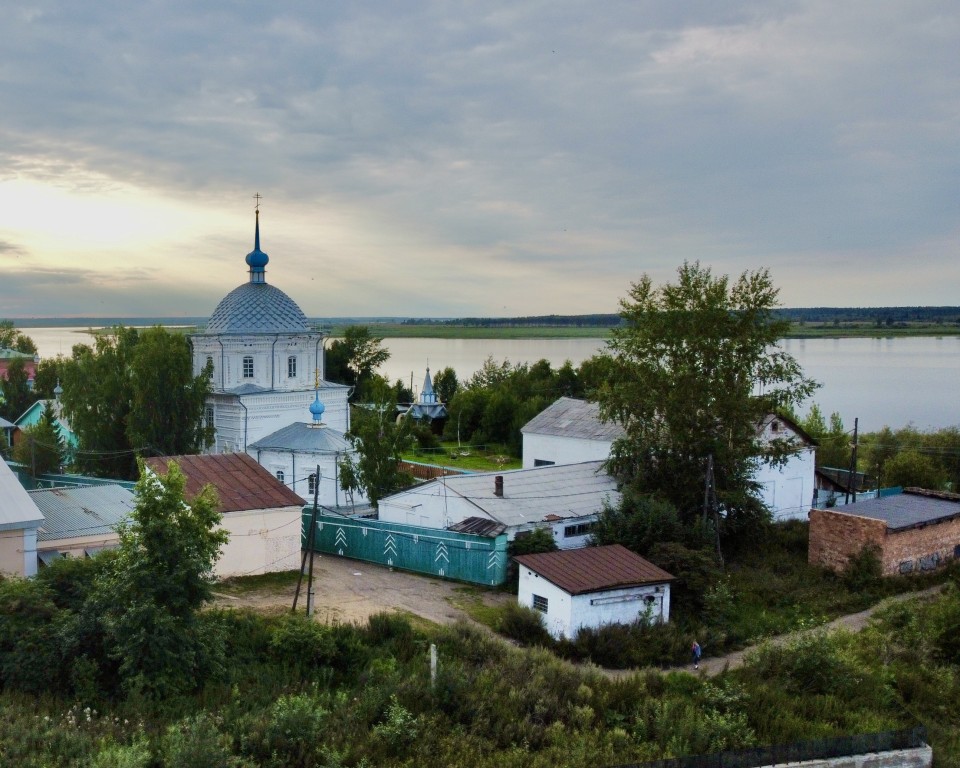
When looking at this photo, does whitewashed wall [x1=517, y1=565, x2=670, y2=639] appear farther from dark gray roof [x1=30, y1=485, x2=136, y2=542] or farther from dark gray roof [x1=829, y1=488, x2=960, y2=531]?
dark gray roof [x1=30, y1=485, x2=136, y2=542]

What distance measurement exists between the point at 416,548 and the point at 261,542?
3458 millimetres

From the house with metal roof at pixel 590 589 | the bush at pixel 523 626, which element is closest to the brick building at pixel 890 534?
the house with metal roof at pixel 590 589

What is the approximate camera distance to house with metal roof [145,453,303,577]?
19.7 meters

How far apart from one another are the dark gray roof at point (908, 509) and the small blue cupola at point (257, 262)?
22.0 metres

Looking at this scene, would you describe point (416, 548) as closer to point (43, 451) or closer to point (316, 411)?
point (316, 411)

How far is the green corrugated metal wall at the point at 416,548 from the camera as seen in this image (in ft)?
64.2

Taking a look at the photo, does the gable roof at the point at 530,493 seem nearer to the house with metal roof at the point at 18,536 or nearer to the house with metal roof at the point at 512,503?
the house with metal roof at the point at 512,503

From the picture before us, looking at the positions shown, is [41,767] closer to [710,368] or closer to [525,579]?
[525,579]

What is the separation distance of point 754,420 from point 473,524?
859cm

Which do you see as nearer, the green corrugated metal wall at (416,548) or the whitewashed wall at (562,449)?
the green corrugated metal wall at (416,548)

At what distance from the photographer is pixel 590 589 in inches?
633

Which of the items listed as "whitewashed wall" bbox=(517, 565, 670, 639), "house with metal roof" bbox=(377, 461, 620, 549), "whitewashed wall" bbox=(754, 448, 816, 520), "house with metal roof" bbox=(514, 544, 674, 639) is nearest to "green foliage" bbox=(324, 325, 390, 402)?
"whitewashed wall" bbox=(754, 448, 816, 520)

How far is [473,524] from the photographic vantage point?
66.0 feet

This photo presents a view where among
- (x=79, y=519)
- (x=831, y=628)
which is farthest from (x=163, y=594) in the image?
(x=831, y=628)
